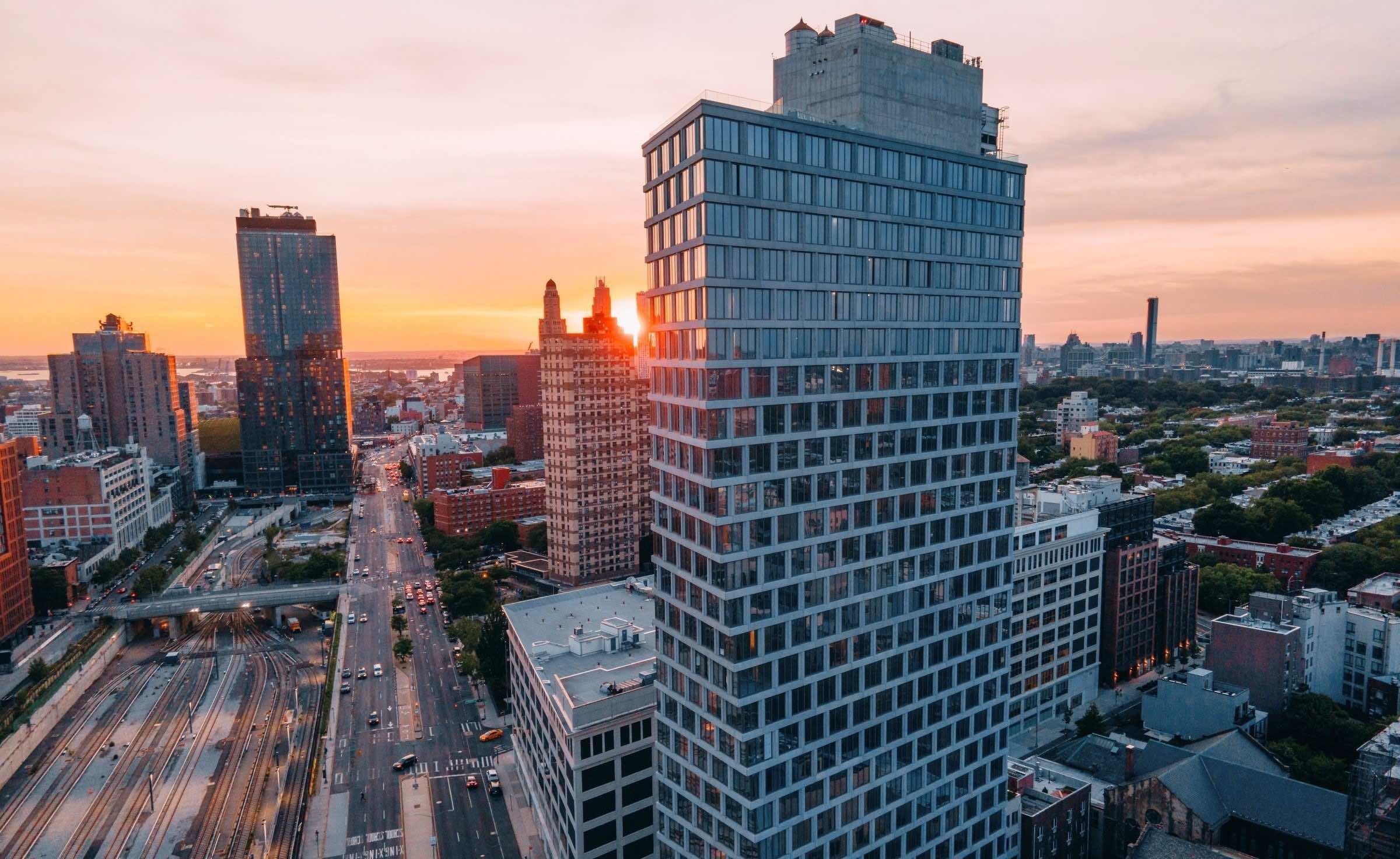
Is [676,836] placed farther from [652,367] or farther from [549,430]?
[549,430]

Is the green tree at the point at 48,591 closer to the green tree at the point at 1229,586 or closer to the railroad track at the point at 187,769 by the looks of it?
the railroad track at the point at 187,769

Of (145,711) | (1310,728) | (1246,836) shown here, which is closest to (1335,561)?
(1310,728)

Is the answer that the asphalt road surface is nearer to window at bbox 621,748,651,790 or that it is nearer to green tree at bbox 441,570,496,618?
green tree at bbox 441,570,496,618

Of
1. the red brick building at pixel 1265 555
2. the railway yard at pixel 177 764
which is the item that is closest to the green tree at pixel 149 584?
the railway yard at pixel 177 764

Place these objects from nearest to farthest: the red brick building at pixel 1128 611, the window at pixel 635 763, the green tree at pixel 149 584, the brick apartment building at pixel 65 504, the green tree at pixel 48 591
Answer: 1. the window at pixel 635 763
2. the red brick building at pixel 1128 611
3. the green tree at pixel 48 591
4. the green tree at pixel 149 584
5. the brick apartment building at pixel 65 504

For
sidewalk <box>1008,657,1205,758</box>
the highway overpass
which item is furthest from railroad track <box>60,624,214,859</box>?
sidewalk <box>1008,657,1205,758</box>

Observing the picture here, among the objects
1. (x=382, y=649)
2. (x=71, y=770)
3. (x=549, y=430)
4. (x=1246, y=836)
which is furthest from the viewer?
(x=549, y=430)

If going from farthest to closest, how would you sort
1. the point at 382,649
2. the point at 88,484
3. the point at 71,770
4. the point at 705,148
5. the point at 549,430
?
1. the point at 88,484
2. the point at 549,430
3. the point at 382,649
4. the point at 71,770
5. the point at 705,148
